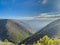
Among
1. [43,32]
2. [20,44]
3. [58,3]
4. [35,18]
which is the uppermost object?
[58,3]

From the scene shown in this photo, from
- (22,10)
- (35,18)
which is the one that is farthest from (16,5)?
(35,18)

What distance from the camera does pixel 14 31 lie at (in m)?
1.98

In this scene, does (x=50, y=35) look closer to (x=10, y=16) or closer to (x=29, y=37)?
(x=29, y=37)

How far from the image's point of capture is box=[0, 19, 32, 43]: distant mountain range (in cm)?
196

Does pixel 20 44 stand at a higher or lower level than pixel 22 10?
lower

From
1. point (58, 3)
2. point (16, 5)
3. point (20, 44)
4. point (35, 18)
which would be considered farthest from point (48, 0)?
point (20, 44)

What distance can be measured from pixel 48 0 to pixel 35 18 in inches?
9.9

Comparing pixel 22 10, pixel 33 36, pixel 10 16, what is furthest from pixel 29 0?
pixel 33 36

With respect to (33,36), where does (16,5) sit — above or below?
above

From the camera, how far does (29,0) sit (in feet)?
6.52

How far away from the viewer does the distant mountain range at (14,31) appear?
1958mm

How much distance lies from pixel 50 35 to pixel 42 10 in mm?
298

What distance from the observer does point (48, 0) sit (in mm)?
1963

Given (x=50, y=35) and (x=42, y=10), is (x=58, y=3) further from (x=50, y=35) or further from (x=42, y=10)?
(x=50, y=35)
